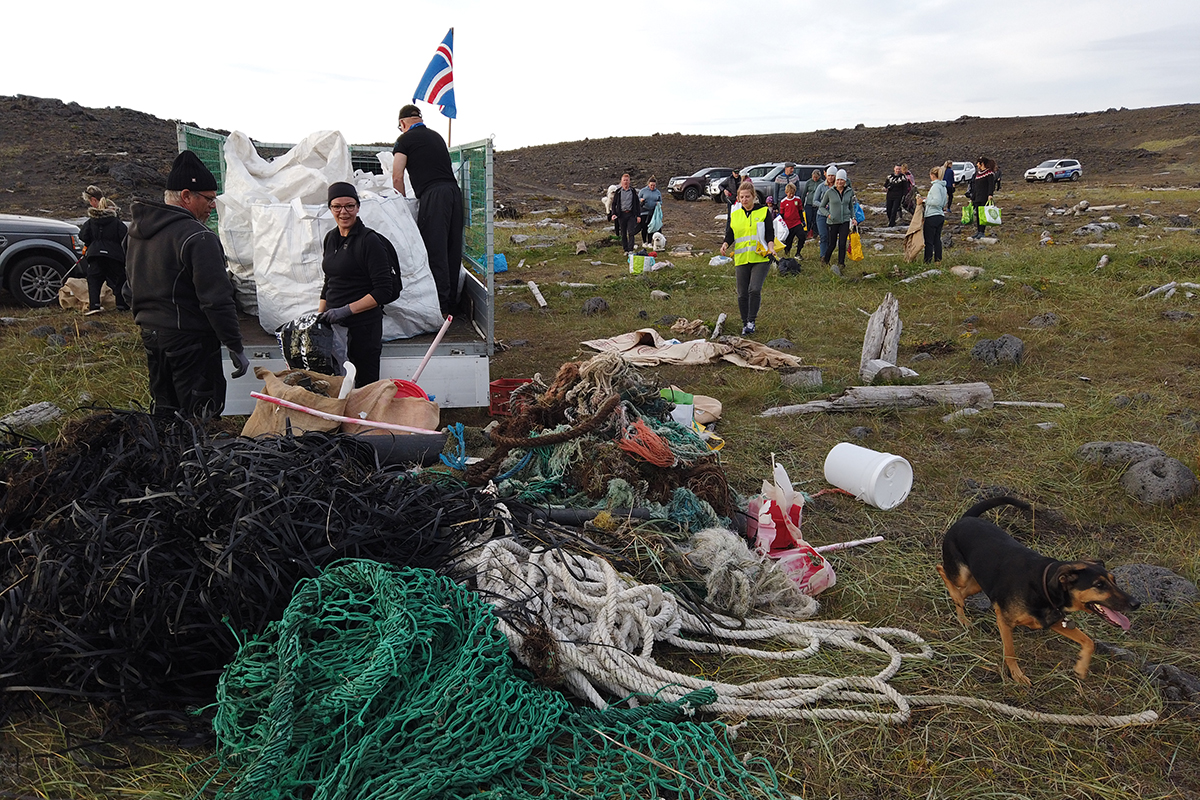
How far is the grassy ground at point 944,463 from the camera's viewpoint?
2.30 meters

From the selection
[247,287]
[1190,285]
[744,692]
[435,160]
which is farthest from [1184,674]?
[1190,285]

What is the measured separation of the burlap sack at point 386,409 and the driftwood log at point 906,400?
2910 mm

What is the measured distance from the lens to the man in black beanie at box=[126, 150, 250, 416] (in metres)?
3.82

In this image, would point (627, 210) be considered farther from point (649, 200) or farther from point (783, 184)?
point (783, 184)

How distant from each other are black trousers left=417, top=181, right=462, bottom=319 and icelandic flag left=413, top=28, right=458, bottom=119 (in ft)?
5.61

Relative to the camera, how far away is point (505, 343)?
27.6 feet

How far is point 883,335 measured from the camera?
6.94 metres

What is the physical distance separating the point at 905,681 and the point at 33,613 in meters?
2.95

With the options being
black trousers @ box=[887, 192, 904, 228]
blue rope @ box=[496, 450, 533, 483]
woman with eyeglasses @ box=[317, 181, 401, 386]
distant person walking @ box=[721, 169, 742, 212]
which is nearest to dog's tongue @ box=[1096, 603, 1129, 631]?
blue rope @ box=[496, 450, 533, 483]

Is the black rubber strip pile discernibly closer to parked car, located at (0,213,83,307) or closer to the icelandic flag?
the icelandic flag

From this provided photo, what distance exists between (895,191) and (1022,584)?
15215 mm

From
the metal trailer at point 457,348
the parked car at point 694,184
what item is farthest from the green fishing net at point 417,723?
the parked car at point 694,184

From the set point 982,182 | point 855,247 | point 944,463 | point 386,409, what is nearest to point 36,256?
point 386,409

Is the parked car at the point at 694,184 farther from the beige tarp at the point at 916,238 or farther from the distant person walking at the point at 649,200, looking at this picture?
the beige tarp at the point at 916,238
